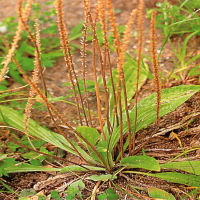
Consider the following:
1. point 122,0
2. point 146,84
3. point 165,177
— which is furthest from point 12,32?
point 165,177

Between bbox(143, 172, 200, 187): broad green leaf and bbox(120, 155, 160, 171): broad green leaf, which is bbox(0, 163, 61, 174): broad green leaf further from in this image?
bbox(143, 172, 200, 187): broad green leaf

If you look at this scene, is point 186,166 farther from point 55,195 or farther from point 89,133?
point 55,195

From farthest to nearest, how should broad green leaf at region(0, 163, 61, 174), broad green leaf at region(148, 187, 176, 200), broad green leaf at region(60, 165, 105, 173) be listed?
1. broad green leaf at region(0, 163, 61, 174)
2. broad green leaf at region(60, 165, 105, 173)
3. broad green leaf at region(148, 187, 176, 200)

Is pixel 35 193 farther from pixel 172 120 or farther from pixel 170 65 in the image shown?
pixel 170 65

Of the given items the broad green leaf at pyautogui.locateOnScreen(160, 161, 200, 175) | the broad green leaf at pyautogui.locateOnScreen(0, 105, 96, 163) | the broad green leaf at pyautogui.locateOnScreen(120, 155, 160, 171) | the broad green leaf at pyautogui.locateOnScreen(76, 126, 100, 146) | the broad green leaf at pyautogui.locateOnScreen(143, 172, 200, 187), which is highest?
the broad green leaf at pyautogui.locateOnScreen(76, 126, 100, 146)

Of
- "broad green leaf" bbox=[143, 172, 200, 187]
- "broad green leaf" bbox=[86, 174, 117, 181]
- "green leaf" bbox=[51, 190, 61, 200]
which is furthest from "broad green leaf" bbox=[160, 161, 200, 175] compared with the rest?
"green leaf" bbox=[51, 190, 61, 200]

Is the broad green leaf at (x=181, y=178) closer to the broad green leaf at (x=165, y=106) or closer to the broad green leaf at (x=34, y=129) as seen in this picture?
the broad green leaf at (x=165, y=106)

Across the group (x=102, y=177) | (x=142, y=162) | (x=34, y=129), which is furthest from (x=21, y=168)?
(x=142, y=162)

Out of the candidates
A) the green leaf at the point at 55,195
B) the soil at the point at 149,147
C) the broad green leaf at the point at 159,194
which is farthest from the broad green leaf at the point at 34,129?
the broad green leaf at the point at 159,194
